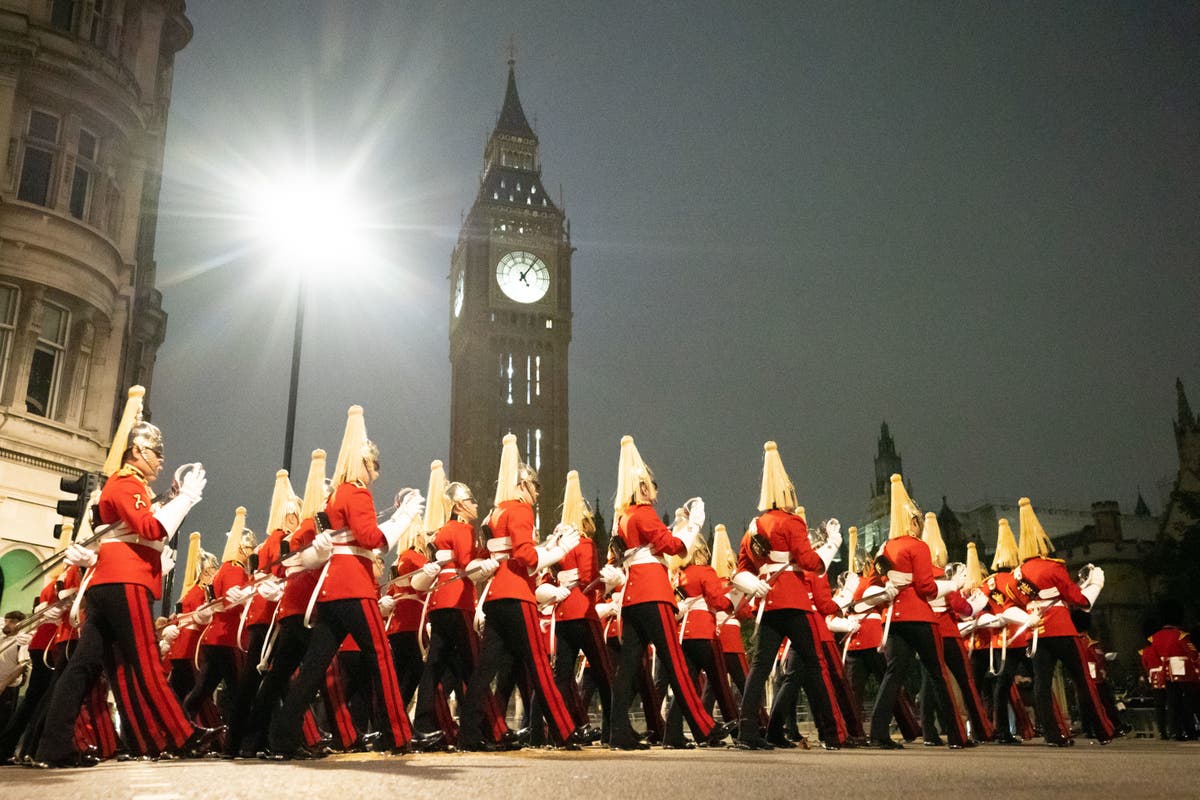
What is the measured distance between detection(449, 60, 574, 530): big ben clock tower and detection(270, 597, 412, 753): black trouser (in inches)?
2934

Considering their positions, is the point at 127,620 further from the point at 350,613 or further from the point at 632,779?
the point at 632,779

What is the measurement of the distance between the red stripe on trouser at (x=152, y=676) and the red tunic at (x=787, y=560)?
4.24 meters

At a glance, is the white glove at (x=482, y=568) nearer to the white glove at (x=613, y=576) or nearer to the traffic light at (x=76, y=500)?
the white glove at (x=613, y=576)

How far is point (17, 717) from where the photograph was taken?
7176 mm

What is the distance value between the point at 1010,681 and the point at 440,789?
844 cm

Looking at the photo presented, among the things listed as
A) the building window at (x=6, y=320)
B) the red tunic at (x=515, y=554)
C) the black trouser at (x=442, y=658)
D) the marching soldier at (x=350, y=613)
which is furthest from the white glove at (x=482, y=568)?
the building window at (x=6, y=320)

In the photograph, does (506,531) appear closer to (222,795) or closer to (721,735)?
(721,735)

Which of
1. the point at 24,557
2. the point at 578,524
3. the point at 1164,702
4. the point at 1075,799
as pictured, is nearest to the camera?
the point at 1075,799

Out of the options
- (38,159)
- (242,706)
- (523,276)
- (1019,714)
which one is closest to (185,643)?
(242,706)

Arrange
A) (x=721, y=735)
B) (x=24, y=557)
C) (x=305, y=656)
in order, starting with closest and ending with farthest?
(x=305, y=656) → (x=721, y=735) → (x=24, y=557)

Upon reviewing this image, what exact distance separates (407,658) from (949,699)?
4497 millimetres

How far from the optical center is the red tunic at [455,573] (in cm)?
835

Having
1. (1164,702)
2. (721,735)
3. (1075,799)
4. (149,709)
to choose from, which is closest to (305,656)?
(149,709)

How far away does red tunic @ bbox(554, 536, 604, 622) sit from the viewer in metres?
8.64
